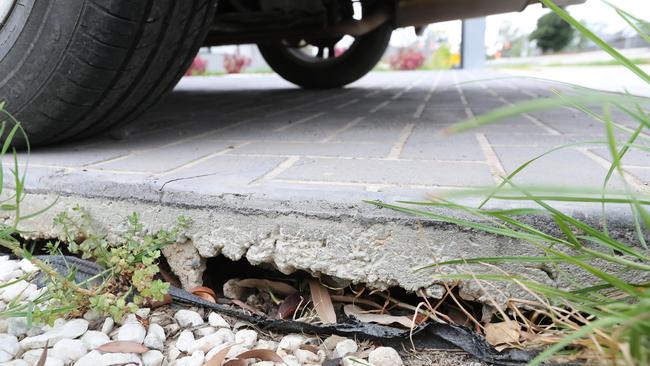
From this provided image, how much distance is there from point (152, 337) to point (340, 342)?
36 cm

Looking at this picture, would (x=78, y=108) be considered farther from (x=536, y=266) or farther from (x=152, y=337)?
(x=536, y=266)

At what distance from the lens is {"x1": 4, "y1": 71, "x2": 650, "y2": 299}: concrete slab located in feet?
3.08

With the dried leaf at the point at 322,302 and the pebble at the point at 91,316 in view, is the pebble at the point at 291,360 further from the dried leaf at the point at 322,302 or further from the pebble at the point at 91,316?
the pebble at the point at 91,316

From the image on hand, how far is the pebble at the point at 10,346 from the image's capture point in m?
0.91

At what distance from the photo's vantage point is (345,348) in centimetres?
93

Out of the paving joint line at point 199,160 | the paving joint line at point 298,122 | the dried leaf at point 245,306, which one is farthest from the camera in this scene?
the paving joint line at point 298,122

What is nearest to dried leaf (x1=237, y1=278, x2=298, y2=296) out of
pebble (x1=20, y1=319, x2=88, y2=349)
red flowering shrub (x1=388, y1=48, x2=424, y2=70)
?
pebble (x1=20, y1=319, x2=88, y2=349)

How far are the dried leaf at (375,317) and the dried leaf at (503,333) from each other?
142 millimetres

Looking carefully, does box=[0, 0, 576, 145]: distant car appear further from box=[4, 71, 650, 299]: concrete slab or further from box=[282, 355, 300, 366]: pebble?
box=[282, 355, 300, 366]: pebble

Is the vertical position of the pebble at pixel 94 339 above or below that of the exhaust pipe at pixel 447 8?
below

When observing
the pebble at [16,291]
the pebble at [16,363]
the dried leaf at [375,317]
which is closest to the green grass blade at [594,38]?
the dried leaf at [375,317]

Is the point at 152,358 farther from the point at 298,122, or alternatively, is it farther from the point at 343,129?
the point at 298,122

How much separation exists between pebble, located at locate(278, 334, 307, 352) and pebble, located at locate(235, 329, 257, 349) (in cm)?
5

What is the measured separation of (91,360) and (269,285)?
0.39m
